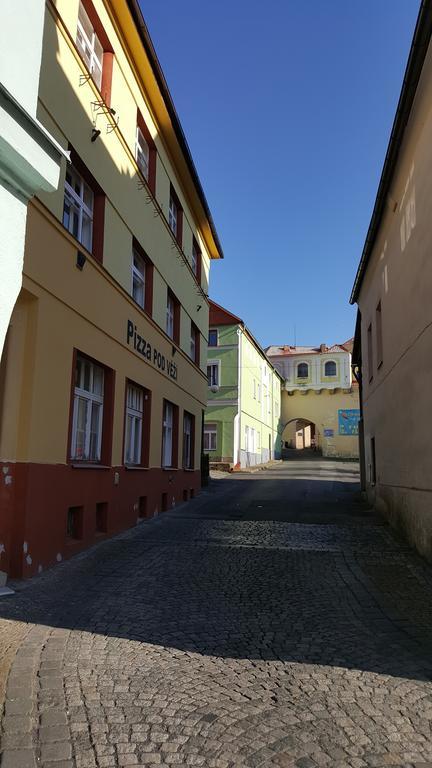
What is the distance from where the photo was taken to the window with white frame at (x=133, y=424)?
1245 cm

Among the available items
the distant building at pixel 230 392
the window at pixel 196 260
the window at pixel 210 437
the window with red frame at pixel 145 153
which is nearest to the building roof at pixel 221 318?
the distant building at pixel 230 392

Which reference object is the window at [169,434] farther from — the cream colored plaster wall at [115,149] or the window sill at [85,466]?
the window sill at [85,466]

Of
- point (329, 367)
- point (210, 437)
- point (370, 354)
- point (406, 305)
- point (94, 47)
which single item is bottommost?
point (210, 437)

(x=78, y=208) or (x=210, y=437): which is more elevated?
(x=78, y=208)

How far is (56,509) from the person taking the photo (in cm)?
807

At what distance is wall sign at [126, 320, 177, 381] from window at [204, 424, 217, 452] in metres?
19.3

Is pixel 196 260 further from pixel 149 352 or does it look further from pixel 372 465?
pixel 372 465

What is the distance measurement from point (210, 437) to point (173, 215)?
805 inches

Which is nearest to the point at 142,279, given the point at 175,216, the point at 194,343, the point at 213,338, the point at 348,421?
the point at 175,216

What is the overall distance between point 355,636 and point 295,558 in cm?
366

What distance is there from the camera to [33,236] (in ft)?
24.6

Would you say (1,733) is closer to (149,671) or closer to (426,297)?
(149,671)

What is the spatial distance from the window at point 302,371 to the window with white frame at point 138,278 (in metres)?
42.1

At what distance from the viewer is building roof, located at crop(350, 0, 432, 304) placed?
750cm
